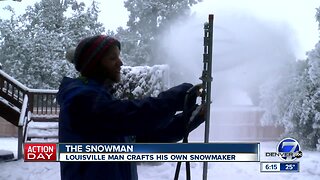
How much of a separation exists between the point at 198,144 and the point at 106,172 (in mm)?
727

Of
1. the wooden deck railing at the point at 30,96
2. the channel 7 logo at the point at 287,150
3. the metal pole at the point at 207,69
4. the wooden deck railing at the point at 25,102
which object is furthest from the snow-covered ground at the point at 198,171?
the metal pole at the point at 207,69

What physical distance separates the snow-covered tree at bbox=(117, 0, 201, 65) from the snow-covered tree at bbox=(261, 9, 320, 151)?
1.40m

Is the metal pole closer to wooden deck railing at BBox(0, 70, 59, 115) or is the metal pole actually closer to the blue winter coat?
the blue winter coat

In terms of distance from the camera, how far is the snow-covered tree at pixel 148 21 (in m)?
5.63

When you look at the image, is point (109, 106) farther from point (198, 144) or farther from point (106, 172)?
point (198, 144)

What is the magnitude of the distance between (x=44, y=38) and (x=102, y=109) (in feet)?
15.6

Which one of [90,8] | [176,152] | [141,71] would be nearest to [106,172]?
[176,152]

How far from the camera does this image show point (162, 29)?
5680mm

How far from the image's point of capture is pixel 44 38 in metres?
5.43
